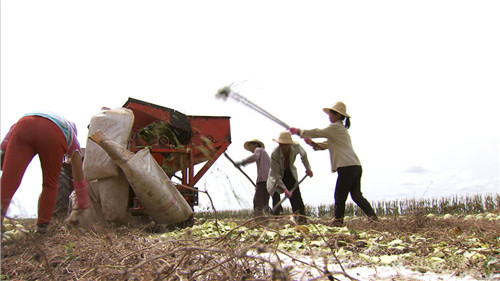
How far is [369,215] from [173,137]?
3048 mm

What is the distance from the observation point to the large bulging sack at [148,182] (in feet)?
15.0

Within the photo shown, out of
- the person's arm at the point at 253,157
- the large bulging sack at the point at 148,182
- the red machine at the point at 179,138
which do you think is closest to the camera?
the large bulging sack at the point at 148,182

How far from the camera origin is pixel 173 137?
19.1ft

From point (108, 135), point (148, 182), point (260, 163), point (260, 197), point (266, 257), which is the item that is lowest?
point (266, 257)

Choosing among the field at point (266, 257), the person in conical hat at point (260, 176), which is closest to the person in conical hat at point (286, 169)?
the person in conical hat at point (260, 176)

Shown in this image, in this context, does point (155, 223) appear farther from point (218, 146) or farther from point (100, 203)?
point (218, 146)

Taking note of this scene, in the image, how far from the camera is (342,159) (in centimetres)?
490

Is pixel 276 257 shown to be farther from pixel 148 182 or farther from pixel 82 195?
pixel 82 195

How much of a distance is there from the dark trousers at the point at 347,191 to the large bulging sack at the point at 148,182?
2060 millimetres

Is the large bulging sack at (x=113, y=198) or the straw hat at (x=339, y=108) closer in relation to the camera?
the large bulging sack at (x=113, y=198)

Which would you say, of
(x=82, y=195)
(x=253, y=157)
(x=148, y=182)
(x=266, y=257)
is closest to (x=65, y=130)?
(x=82, y=195)

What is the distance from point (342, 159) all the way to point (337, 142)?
0.25 meters

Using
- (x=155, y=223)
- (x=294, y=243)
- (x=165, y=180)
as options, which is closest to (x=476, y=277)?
(x=294, y=243)

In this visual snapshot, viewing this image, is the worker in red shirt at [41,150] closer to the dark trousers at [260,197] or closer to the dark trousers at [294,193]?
the dark trousers at [294,193]
